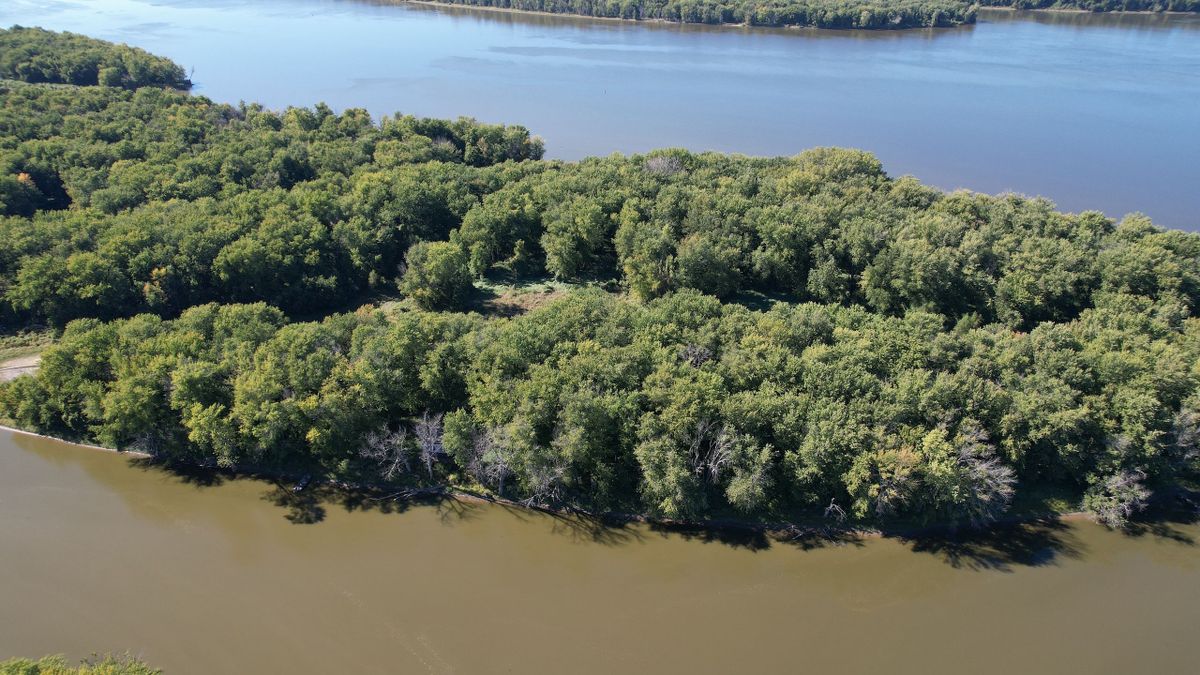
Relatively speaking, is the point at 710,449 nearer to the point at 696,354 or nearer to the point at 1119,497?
the point at 696,354

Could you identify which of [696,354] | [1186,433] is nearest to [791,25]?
[696,354]

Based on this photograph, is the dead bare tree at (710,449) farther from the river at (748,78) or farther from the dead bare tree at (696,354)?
the river at (748,78)

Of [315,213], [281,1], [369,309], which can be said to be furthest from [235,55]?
[369,309]

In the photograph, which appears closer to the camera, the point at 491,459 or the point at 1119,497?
the point at 1119,497

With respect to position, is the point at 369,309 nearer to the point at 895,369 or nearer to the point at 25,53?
the point at 895,369

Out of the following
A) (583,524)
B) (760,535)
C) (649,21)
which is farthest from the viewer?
(649,21)

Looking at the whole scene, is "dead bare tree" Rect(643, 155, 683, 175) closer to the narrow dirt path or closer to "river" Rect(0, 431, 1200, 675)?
"river" Rect(0, 431, 1200, 675)

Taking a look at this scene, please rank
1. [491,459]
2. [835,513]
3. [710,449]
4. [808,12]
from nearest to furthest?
[491,459]
[710,449]
[835,513]
[808,12]
